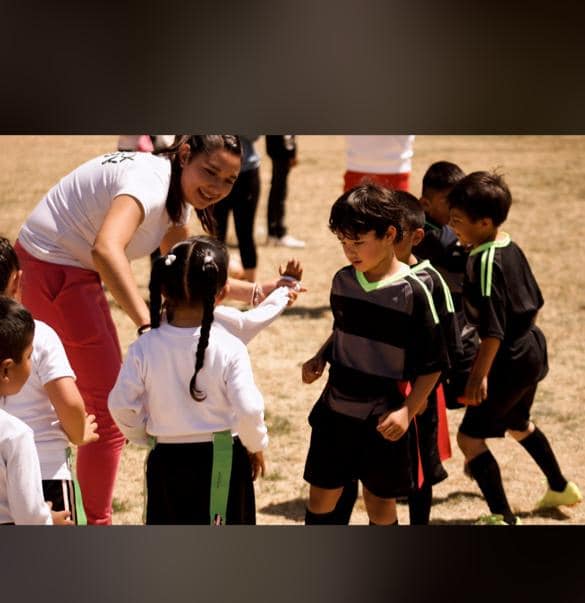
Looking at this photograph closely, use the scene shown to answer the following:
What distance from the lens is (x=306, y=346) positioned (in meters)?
6.04

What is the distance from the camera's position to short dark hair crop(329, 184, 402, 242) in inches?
104

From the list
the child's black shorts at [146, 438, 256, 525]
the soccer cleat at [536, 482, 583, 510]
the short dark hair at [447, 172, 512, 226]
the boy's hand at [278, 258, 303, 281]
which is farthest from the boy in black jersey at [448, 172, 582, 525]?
the child's black shorts at [146, 438, 256, 525]

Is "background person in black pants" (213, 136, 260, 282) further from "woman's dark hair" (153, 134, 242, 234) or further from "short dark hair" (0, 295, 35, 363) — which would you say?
"short dark hair" (0, 295, 35, 363)

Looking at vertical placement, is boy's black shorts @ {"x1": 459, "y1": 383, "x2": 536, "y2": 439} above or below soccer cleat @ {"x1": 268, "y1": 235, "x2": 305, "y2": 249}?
above

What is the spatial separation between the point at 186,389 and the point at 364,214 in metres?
0.66

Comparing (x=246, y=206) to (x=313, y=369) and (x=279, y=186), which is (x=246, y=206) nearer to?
(x=279, y=186)

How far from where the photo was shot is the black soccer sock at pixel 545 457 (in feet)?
12.6

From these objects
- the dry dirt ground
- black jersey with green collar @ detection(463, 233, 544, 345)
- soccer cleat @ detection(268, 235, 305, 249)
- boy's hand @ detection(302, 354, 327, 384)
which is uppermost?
black jersey with green collar @ detection(463, 233, 544, 345)

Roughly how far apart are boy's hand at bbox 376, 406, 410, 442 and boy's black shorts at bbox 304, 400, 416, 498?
0.08 meters

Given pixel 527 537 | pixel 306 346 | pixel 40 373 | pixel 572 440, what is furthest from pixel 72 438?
pixel 306 346

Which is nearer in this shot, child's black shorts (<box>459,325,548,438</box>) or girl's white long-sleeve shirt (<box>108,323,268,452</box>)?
girl's white long-sleeve shirt (<box>108,323,268,452</box>)

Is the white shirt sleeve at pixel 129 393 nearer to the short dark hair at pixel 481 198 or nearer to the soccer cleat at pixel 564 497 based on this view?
the short dark hair at pixel 481 198

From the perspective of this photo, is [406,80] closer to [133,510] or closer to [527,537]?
[527,537]

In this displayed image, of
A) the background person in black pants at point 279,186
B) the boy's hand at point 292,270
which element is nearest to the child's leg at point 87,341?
the boy's hand at point 292,270
